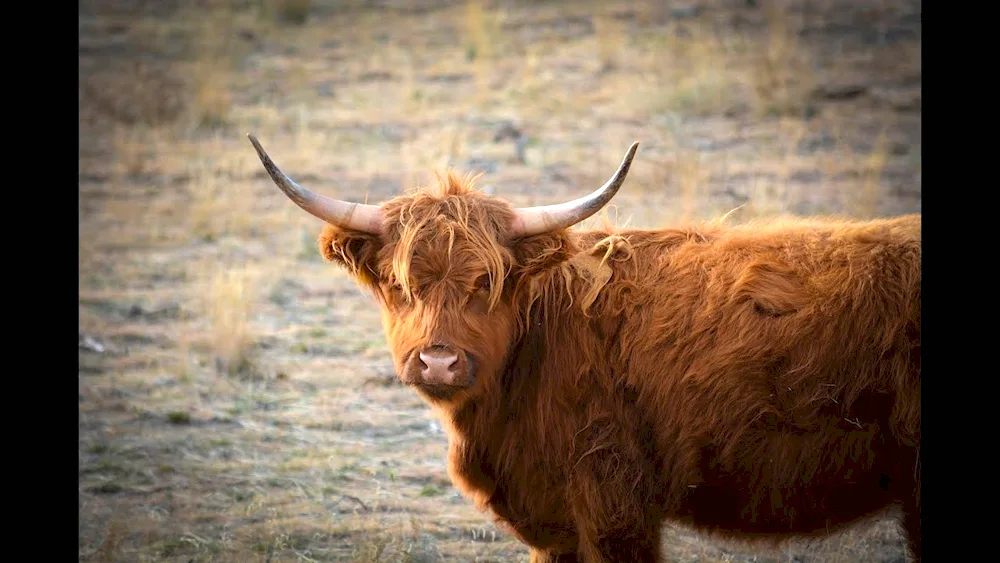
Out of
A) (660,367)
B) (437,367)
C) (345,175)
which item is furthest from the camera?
(345,175)

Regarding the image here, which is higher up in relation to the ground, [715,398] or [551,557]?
[715,398]

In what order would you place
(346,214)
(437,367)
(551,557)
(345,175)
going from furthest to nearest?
(345,175) → (551,557) → (346,214) → (437,367)

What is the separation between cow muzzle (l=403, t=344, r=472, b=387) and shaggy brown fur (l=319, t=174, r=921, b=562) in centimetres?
4

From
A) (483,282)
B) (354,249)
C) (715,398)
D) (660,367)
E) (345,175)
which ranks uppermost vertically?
(345,175)

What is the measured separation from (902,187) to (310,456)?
6.35 m

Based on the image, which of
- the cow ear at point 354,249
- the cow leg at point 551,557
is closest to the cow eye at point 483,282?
the cow ear at point 354,249

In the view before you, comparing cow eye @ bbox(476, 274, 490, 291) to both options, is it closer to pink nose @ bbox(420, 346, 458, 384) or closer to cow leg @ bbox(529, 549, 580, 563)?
pink nose @ bbox(420, 346, 458, 384)

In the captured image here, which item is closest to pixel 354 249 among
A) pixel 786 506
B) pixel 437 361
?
pixel 437 361

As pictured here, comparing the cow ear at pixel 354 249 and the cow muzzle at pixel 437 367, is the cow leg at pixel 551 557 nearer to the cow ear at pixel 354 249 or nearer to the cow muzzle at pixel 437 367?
the cow muzzle at pixel 437 367

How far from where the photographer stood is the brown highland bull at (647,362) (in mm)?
4402

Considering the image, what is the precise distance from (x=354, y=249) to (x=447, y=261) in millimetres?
502

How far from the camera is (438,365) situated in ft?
14.3

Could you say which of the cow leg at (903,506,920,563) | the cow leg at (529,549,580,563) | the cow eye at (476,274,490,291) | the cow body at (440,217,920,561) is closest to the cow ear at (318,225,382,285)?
the cow eye at (476,274,490,291)

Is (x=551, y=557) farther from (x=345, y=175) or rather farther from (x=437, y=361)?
(x=345, y=175)
